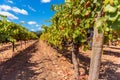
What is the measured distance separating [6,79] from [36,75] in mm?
1592

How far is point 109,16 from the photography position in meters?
1.77

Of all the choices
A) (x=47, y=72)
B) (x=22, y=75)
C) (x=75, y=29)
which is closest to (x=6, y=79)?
(x=22, y=75)

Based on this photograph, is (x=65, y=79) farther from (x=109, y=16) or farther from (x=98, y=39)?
(x=109, y=16)

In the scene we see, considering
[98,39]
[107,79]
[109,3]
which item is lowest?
[107,79]

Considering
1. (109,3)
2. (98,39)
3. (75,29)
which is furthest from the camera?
(75,29)

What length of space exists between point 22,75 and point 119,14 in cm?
1074

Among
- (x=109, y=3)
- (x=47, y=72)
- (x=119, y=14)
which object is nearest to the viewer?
(x=119, y=14)

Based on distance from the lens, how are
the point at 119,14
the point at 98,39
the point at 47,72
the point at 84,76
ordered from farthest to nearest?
the point at 47,72 → the point at 84,76 → the point at 98,39 → the point at 119,14

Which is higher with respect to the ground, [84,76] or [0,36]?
[0,36]

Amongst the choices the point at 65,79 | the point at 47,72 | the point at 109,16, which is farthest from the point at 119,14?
the point at 47,72

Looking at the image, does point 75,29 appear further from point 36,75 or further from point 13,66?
point 13,66

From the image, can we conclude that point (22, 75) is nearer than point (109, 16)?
No

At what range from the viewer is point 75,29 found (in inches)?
344

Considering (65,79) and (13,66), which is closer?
(65,79)
